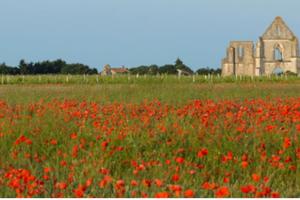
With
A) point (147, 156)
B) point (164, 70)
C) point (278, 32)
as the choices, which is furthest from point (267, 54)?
point (147, 156)

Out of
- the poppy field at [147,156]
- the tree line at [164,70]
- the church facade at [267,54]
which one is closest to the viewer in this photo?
the poppy field at [147,156]

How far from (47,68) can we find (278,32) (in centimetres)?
3846

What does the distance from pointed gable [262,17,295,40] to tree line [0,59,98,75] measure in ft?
88.0

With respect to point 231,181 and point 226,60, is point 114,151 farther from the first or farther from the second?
point 226,60

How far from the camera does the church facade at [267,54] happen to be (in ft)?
219

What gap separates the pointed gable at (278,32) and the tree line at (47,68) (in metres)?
26.8

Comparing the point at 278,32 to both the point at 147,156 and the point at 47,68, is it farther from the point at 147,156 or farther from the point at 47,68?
the point at 147,156

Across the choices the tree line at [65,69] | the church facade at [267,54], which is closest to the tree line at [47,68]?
the tree line at [65,69]

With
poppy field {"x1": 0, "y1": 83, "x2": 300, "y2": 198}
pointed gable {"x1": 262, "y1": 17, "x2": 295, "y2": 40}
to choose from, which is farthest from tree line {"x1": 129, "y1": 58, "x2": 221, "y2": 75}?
poppy field {"x1": 0, "y1": 83, "x2": 300, "y2": 198}

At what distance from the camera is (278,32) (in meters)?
68.8

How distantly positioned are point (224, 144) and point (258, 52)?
206ft

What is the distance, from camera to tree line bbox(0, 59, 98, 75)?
249 feet

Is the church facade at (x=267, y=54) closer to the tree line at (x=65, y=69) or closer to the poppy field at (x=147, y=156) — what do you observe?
the tree line at (x=65, y=69)

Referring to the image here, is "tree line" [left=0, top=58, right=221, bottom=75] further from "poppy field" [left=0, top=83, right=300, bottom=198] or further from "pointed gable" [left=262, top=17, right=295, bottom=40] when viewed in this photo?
"poppy field" [left=0, top=83, right=300, bottom=198]
